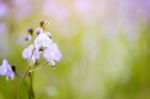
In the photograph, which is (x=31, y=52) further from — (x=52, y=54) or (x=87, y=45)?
(x=87, y=45)

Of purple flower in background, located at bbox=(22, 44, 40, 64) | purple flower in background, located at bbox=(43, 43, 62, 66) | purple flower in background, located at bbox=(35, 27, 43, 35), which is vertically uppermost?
purple flower in background, located at bbox=(35, 27, 43, 35)

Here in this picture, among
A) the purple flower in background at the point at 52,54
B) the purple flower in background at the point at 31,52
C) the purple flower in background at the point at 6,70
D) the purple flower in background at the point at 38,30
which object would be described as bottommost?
the purple flower in background at the point at 6,70

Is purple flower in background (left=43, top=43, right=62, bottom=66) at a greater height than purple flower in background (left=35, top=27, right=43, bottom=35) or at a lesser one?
lesser

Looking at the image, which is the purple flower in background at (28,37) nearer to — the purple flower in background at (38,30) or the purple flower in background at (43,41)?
the purple flower in background at (38,30)

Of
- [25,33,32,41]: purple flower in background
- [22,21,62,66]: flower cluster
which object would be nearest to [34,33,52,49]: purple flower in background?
[22,21,62,66]: flower cluster

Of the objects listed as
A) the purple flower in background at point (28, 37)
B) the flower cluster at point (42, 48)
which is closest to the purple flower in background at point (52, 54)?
the flower cluster at point (42, 48)

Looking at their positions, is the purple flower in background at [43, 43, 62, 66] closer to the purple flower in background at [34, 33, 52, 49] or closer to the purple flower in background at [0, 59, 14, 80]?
the purple flower in background at [34, 33, 52, 49]
